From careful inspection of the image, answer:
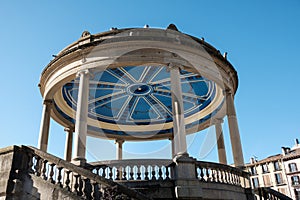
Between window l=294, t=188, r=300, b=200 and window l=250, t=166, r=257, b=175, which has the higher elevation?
window l=250, t=166, r=257, b=175

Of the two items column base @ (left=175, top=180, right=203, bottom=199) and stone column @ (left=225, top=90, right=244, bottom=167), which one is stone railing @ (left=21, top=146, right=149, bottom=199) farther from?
stone column @ (left=225, top=90, right=244, bottom=167)

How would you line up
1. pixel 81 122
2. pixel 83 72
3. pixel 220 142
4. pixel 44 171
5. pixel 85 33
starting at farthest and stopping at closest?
pixel 220 142
pixel 85 33
pixel 83 72
pixel 81 122
pixel 44 171

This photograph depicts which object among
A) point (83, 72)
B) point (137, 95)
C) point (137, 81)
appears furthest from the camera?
point (137, 95)

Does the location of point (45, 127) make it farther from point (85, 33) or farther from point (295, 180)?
point (295, 180)

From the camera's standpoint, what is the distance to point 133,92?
2366 cm

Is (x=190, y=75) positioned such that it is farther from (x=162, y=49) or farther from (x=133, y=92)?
(x=133, y=92)

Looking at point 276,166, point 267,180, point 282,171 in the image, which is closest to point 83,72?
point 282,171

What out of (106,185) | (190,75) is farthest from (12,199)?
(190,75)

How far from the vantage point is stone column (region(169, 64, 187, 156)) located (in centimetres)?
1331

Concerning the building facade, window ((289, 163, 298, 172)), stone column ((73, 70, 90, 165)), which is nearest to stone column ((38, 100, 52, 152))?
stone column ((73, 70, 90, 165))

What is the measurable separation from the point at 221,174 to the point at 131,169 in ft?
15.1

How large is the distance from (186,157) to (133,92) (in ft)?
39.0

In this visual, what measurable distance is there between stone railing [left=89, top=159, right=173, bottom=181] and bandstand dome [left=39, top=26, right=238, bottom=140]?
18.3ft

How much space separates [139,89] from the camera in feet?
76.0
